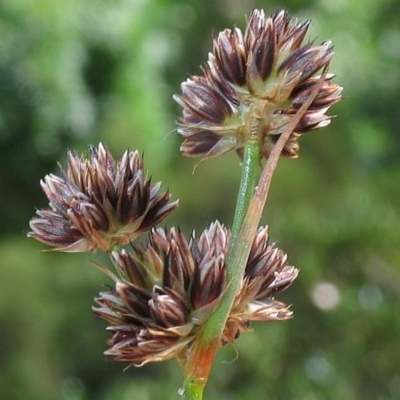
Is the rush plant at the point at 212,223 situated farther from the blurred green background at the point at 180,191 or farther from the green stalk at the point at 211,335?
the blurred green background at the point at 180,191

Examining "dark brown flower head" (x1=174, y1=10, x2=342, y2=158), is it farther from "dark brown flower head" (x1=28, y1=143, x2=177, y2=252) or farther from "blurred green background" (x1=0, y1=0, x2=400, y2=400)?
"blurred green background" (x1=0, y1=0, x2=400, y2=400)


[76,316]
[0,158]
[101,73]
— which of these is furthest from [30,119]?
[76,316]

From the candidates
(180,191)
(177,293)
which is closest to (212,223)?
(177,293)

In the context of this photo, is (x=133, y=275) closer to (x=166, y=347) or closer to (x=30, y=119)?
(x=166, y=347)

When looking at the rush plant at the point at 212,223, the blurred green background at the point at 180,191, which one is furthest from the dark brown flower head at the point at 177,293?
the blurred green background at the point at 180,191

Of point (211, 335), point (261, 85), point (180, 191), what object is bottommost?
point (211, 335)

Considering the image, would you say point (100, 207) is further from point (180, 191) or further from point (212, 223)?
point (180, 191)
